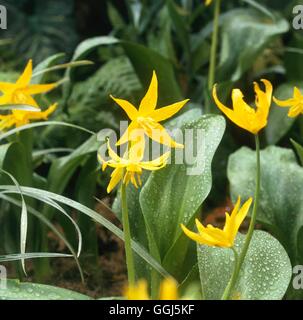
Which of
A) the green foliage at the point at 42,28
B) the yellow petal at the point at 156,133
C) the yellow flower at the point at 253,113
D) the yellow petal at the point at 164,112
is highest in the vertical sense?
the yellow flower at the point at 253,113

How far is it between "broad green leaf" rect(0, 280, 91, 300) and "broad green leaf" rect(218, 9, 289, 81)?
0.81 meters

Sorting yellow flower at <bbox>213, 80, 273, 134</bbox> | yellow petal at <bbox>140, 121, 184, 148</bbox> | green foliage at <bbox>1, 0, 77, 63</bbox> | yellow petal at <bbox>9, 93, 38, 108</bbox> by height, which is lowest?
green foliage at <bbox>1, 0, 77, 63</bbox>

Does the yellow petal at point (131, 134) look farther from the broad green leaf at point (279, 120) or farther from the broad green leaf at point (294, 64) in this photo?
the broad green leaf at point (294, 64)

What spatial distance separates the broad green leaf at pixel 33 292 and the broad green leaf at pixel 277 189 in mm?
373

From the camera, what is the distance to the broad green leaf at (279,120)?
1663 millimetres

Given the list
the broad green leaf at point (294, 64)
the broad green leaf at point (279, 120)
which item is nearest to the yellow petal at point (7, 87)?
the broad green leaf at point (279, 120)

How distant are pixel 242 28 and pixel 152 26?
1.66ft

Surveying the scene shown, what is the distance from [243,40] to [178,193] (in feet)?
2.68

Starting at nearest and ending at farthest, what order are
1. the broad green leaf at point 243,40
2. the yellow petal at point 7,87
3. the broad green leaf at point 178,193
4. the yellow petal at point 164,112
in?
the yellow petal at point 164,112
the broad green leaf at point 178,193
the yellow petal at point 7,87
the broad green leaf at point 243,40

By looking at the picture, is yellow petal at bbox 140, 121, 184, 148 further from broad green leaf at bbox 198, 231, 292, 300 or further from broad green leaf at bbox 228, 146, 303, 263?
broad green leaf at bbox 228, 146, 303, 263

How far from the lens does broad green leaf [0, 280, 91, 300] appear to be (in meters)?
0.89

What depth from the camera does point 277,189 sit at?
1.22 meters

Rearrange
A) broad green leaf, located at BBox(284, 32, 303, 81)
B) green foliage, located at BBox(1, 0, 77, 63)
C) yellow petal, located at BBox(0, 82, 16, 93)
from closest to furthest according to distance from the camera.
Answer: yellow petal, located at BBox(0, 82, 16, 93)
broad green leaf, located at BBox(284, 32, 303, 81)
green foliage, located at BBox(1, 0, 77, 63)

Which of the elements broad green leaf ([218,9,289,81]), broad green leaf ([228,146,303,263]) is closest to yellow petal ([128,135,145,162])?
broad green leaf ([228,146,303,263])
